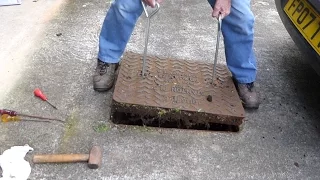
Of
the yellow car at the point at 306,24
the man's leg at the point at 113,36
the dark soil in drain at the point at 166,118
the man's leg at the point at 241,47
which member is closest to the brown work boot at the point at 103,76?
the man's leg at the point at 113,36

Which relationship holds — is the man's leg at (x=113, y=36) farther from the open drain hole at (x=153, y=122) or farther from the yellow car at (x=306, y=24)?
the yellow car at (x=306, y=24)

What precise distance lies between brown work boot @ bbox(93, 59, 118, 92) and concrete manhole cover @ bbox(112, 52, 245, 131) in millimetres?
82

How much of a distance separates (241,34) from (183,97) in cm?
54

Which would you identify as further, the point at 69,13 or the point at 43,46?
the point at 69,13

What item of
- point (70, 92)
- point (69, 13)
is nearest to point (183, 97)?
point (70, 92)

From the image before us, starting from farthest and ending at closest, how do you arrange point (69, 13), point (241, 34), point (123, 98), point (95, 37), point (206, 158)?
point (69, 13) → point (95, 37) → point (241, 34) → point (123, 98) → point (206, 158)

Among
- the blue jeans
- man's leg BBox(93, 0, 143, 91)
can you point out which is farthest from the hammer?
the blue jeans

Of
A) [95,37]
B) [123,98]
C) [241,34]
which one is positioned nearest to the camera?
[123,98]

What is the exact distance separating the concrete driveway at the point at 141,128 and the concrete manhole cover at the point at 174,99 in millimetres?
85

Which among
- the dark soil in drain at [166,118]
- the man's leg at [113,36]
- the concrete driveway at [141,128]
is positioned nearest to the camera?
the concrete driveway at [141,128]

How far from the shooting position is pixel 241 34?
7.92ft

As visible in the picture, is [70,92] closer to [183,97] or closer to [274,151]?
[183,97]

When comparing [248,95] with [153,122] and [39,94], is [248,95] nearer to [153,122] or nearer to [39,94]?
[153,122]

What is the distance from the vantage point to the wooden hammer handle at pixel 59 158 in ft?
6.40
